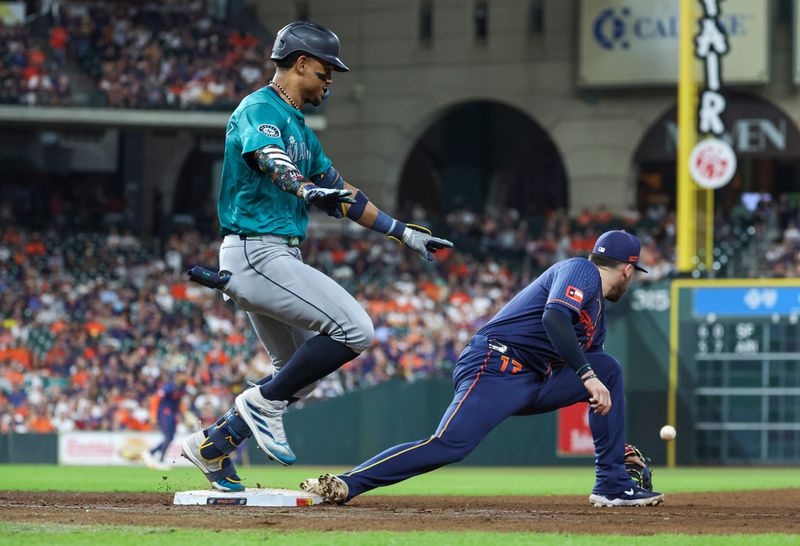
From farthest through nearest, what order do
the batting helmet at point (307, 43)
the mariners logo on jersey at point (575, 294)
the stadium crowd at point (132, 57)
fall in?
the stadium crowd at point (132, 57) → the mariners logo on jersey at point (575, 294) → the batting helmet at point (307, 43)

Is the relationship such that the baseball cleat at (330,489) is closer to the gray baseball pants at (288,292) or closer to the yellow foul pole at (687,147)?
the gray baseball pants at (288,292)

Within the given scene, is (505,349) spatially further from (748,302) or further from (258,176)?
(748,302)

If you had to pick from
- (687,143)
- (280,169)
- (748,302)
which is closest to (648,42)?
(687,143)

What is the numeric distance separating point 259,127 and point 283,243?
1.92 ft

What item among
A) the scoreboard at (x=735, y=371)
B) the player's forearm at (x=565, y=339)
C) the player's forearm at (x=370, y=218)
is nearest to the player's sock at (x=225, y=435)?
the player's forearm at (x=370, y=218)

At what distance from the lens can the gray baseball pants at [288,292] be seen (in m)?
6.42

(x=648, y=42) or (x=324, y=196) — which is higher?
(x=648, y=42)


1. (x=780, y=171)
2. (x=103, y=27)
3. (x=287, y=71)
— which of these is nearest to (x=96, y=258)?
(x=103, y=27)

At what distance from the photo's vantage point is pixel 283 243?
6562 millimetres

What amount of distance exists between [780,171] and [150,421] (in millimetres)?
16920

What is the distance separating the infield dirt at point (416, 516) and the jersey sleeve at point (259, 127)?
168 centimetres

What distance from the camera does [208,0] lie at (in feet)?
99.5

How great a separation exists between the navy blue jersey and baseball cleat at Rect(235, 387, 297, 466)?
1.18 metres

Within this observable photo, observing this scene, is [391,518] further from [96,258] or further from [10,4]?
[10,4]
